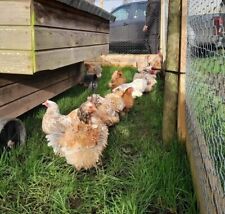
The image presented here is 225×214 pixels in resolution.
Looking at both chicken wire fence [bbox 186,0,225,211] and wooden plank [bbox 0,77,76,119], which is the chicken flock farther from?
chicken wire fence [bbox 186,0,225,211]

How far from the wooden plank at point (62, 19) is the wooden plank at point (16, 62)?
0.24 meters

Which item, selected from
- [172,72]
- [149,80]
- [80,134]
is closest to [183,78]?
[172,72]

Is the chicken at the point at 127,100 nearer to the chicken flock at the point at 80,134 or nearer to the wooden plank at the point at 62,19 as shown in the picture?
the chicken flock at the point at 80,134

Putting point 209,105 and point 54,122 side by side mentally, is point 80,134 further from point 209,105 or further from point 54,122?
point 209,105

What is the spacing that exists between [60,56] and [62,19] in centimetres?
32

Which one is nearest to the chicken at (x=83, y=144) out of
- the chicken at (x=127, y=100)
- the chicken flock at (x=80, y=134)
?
the chicken flock at (x=80, y=134)

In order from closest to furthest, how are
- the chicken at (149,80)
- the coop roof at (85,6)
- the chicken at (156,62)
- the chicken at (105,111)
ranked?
the coop roof at (85,6)
the chicken at (105,111)
the chicken at (149,80)
the chicken at (156,62)

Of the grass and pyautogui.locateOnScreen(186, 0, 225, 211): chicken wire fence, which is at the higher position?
pyautogui.locateOnScreen(186, 0, 225, 211): chicken wire fence

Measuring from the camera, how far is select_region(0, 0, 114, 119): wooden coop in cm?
223

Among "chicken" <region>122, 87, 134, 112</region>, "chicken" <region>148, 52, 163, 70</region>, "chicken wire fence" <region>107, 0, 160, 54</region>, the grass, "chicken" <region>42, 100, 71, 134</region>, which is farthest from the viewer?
"chicken wire fence" <region>107, 0, 160, 54</region>

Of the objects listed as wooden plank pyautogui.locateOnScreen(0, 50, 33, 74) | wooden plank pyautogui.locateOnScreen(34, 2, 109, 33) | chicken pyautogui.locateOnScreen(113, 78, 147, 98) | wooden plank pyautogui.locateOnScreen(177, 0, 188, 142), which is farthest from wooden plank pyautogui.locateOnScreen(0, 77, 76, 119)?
wooden plank pyautogui.locateOnScreen(177, 0, 188, 142)

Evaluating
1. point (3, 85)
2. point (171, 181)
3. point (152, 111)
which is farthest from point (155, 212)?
point (152, 111)

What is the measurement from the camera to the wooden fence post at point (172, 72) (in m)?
2.59

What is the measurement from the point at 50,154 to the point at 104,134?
443 mm
